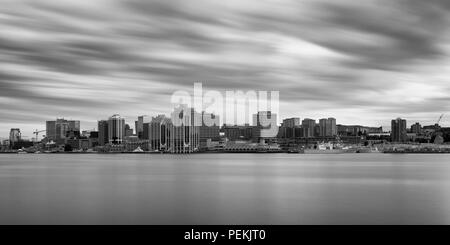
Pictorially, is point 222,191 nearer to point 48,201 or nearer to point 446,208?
point 48,201

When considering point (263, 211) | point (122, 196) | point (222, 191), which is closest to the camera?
point (263, 211)

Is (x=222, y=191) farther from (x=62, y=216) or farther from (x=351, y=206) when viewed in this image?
(x=62, y=216)

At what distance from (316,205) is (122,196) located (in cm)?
1730

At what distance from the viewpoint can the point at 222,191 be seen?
170 feet

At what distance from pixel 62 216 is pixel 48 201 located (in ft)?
30.9

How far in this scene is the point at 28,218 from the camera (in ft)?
109

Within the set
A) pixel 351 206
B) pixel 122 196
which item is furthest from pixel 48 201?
pixel 351 206

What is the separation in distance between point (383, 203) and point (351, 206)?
349 cm
